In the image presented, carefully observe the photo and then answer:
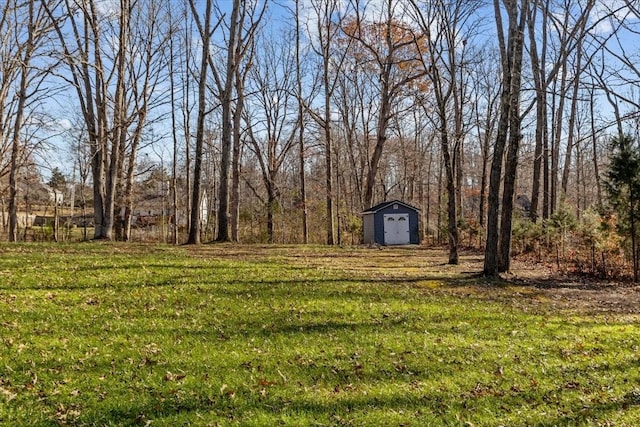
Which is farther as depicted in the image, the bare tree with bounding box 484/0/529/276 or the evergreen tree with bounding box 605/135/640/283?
the evergreen tree with bounding box 605/135/640/283

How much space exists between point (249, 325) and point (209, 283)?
257 centimetres

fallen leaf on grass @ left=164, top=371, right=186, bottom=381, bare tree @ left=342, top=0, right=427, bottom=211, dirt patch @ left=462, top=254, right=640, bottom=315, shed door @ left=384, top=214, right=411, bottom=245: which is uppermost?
bare tree @ left=342, top=0, right=427, bottom=211

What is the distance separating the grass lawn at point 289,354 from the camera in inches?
148

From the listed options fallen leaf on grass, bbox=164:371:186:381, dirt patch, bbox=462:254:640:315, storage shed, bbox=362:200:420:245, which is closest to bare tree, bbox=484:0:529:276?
dirt patch, bbox=462:254:640:315

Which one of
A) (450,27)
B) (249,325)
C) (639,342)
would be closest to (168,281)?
(249,325)

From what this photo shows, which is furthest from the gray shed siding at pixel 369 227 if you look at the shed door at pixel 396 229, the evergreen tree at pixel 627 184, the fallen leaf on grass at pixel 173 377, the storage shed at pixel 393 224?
the fallen leaf on grass at pixel 173 377

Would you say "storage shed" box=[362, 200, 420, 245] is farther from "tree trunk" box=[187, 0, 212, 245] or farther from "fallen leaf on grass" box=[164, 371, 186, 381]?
"fallen leaf on grass" box=[164, 371, 186, 381]

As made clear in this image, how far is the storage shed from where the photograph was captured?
2547 centimetres

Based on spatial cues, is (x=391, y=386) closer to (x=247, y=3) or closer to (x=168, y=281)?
(x=168, y=281)

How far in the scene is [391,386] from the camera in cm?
434

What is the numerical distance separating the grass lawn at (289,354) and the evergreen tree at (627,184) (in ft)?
18.4

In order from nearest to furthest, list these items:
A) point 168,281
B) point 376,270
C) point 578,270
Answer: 1. point 168,281
2. point 376,270
3. point 578,270

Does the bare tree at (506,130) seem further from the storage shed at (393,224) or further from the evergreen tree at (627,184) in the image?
the storage shed at (393,224)

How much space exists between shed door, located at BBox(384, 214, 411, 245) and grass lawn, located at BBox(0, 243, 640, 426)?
1655cm
